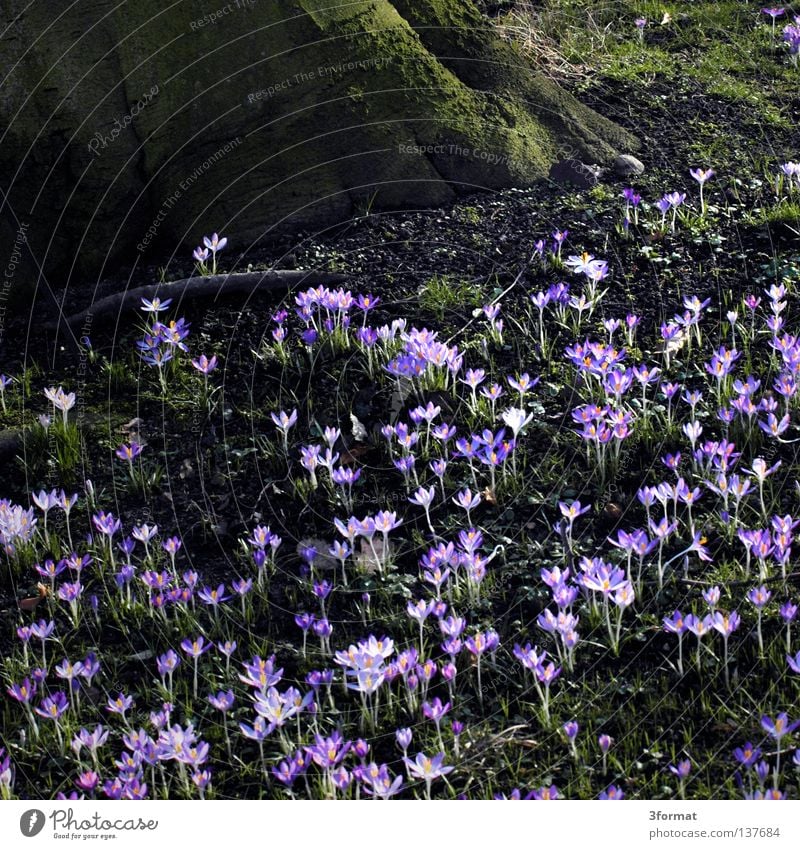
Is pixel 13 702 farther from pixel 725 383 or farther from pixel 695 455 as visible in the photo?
pixel 725 383

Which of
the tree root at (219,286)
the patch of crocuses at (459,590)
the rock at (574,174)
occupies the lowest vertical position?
the patch of crocuses at (459,590)

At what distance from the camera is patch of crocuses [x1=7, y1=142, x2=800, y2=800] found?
10.7ft

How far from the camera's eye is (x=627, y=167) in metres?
5.93

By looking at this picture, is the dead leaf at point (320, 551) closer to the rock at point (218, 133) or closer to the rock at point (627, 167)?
the rock at point (218, 133)

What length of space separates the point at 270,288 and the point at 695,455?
7.28ft

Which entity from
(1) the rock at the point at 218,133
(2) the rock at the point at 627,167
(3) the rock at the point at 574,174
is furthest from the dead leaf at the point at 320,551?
(2) the rock at the point at 627,167

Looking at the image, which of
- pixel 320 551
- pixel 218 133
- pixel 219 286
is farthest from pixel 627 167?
pixel 320 551

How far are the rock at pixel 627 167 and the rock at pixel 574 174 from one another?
0.14 m

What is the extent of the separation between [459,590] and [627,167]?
121 inches

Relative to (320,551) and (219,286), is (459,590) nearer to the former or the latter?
(320,551)

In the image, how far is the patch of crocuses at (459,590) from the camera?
10.7 feet

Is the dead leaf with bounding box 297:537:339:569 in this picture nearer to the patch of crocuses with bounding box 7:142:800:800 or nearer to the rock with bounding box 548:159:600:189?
the patch of crocuses with bounding box 7:142:800:800

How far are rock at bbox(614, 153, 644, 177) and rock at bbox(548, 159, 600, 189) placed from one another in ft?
0.45

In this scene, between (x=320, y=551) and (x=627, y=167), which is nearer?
(x=320, y=551)
